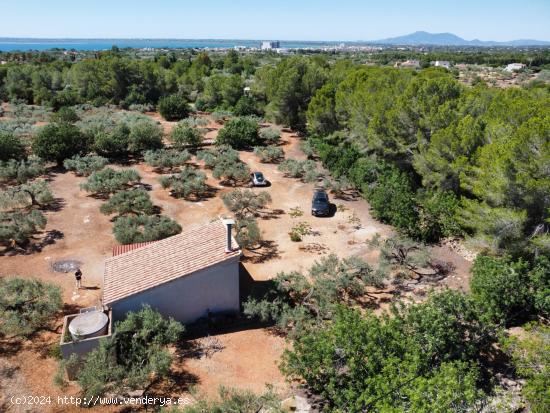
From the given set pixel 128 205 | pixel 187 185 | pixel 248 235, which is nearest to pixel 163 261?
pixel 248 235

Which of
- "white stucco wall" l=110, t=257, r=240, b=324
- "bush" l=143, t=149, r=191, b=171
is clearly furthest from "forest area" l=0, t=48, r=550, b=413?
"white stucco wall" l=110, t=257, r=240, b=324

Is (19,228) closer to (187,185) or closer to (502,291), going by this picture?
(187,185)

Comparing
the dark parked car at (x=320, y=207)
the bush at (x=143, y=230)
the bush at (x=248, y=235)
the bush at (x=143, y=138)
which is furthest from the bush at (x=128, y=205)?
the bush at (x=143, y=138)

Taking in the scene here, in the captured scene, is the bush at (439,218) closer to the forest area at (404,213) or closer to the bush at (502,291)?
the forest area at (404,213)

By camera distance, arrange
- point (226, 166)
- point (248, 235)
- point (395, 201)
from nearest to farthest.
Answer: point (248, 235) → point (395, 201) → point (226, 166)

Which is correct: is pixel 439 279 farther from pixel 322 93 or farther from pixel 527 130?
pixel 322 93
